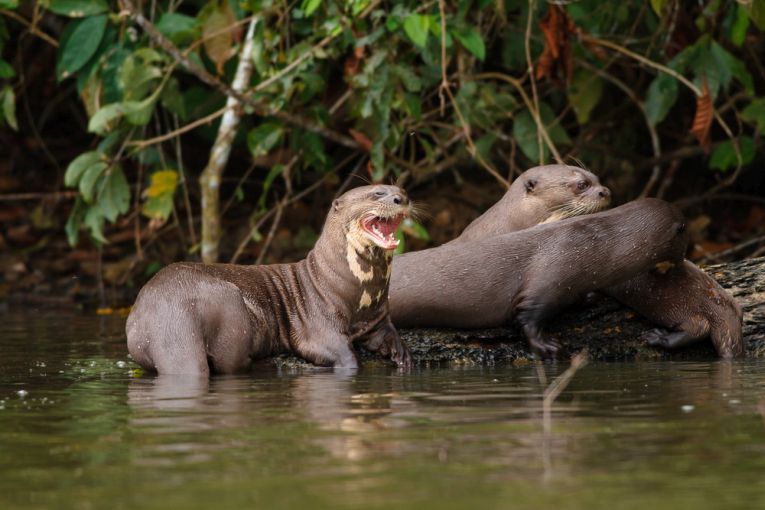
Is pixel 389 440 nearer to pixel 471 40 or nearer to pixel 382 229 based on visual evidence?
pixel 382 229

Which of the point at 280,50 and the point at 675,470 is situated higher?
the point at 280,50

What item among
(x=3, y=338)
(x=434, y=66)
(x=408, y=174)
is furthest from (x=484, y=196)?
(x=3, y=338)

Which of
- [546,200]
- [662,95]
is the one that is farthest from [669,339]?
[662,95]

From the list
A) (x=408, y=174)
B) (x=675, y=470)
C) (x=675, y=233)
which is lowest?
(x=675, y=470)

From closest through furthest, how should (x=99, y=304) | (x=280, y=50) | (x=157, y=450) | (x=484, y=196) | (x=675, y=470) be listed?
(x=675, y=470)
(x=157, y=450)
(x=280, y=50)
(x=99, y=304)
(x=484, y=196)

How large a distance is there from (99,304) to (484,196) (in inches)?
97.6

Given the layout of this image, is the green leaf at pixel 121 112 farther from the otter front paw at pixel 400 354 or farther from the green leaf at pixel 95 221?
the otter front paw at pixel 400 354

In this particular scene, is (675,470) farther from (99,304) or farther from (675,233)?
(99,304)

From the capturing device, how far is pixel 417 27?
19.3ft

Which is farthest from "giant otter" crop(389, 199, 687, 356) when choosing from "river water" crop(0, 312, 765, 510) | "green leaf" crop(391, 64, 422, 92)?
"green leaf" crop(391, 64, 422, 92)

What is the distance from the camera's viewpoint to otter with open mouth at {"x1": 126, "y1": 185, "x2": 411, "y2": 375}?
15.8 ft

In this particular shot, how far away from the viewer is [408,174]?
7.90 meters

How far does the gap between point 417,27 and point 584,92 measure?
1.96 meters

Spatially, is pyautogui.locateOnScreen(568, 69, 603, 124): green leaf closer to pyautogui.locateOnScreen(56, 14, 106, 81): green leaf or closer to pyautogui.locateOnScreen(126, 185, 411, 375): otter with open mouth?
pyautogui.locateOnScreen(56, 14, 106, 81): green leaf
